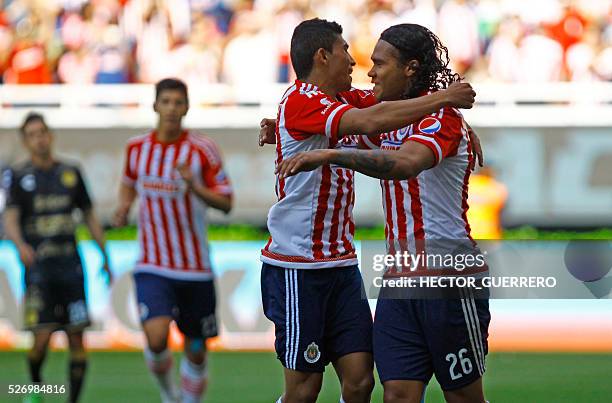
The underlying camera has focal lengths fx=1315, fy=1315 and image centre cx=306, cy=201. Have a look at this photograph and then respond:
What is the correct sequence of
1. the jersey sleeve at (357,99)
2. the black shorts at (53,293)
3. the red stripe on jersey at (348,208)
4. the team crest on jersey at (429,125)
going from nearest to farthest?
the team crest on jersey at (429,125) < the red stripe on jersey at (348,208) < the jersey sleeve at (357,99) < the black shorts at (53,293)

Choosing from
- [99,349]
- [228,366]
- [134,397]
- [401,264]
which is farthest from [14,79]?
[401,264]

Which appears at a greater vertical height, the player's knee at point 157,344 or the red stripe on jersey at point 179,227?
the red stripe on jersey at point 179,227

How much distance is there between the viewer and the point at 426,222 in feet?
19.8

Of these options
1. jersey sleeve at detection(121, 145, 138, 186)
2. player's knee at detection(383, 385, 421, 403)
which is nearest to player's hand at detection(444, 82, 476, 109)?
player's knee at detection(383, 385, 421, 403)

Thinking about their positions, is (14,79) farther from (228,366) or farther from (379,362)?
(379,362)


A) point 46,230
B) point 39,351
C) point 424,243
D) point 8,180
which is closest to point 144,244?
point 46,230

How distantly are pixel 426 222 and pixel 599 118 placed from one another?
9948 mm

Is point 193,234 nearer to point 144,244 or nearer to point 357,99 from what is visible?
point 144,244

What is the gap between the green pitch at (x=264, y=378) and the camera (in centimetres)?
966

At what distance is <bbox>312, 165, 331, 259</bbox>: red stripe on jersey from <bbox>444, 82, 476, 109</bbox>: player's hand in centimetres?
107

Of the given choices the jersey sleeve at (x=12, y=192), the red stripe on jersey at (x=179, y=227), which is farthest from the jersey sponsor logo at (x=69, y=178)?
the red stripe on jersey at (x=179, y=227)

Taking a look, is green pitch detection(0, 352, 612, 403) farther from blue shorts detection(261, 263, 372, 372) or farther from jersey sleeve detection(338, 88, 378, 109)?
jersey sleeve detection(338, 88, 378, 109)

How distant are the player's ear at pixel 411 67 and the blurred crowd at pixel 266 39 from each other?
31.7 feet

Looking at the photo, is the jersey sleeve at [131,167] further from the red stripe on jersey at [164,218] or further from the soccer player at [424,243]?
the soccer player at [424,243]
